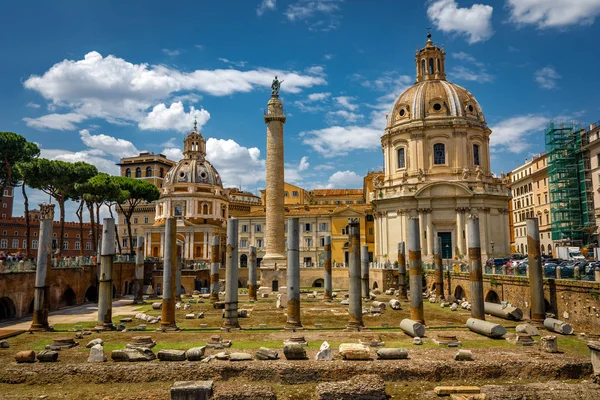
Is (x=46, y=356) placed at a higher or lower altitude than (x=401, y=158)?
lower

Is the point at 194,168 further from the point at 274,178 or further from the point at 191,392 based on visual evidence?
the point at 191,392

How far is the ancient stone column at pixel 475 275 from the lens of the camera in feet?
73.8

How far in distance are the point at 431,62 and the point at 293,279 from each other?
42.7m

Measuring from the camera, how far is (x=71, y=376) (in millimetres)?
13609

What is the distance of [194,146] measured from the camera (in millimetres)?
82438

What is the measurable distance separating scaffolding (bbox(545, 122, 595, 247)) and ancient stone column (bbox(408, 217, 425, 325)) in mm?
35958

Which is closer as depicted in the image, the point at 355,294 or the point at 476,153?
the point at 355,294

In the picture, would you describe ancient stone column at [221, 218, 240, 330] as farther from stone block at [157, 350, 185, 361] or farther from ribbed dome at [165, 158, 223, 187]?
ribbed dome at [165, 158, 223, 187]

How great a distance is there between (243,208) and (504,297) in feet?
221

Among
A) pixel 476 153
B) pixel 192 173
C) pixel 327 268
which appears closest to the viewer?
pixel 327 268

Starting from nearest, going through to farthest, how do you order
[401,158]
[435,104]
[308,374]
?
[308,374] < [435,104] < [401,158]

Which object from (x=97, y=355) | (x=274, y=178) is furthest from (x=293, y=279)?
(x=274, y=178)

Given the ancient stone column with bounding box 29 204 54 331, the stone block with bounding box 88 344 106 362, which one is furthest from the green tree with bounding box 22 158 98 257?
the stone block with bounding box 88 344 106 362

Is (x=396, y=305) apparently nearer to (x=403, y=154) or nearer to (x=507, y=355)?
(x=507, y=355)
